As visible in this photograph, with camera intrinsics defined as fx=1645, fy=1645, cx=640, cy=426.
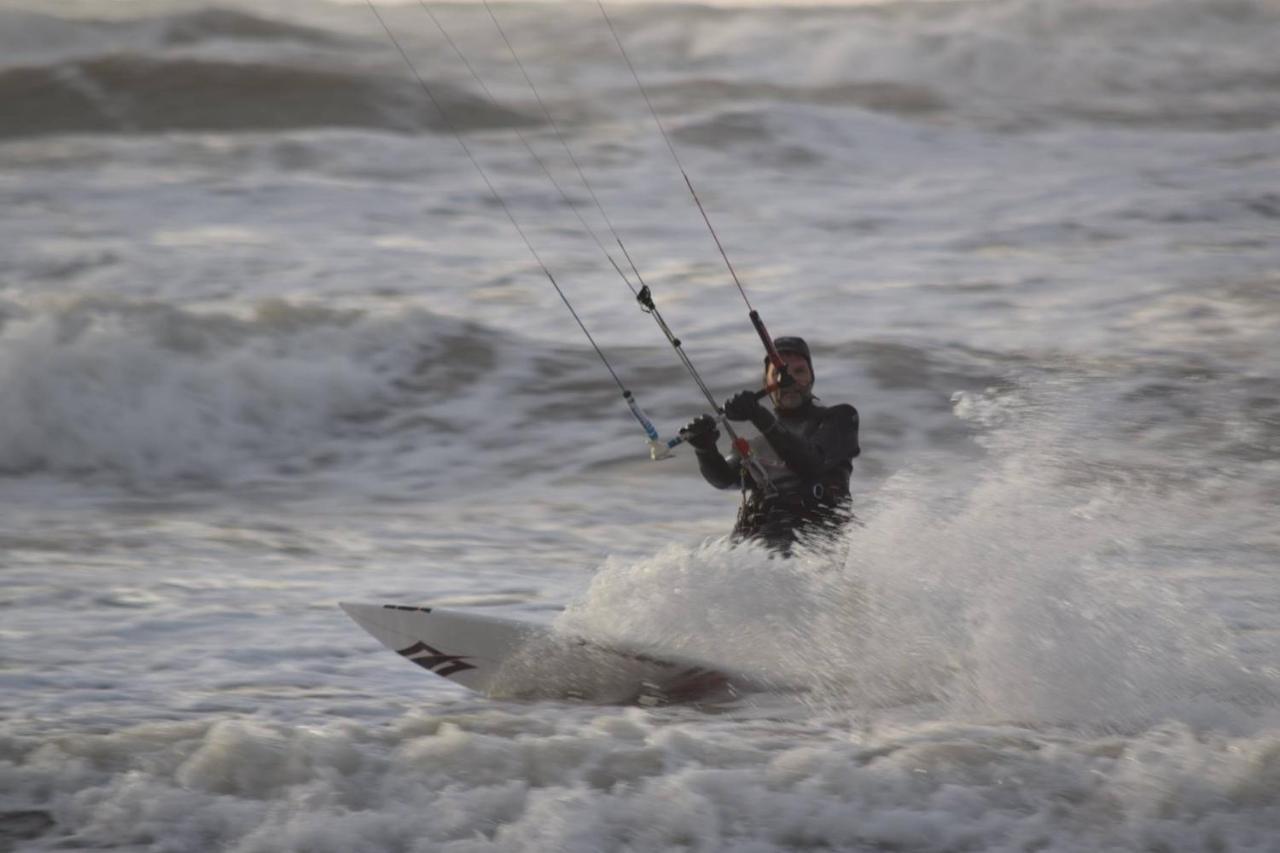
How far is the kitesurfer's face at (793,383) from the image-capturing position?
7285 mm

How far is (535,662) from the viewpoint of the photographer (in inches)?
274

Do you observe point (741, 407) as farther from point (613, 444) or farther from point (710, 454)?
point (613, 444)

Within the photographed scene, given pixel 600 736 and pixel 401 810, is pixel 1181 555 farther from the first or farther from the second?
pixel 401 810

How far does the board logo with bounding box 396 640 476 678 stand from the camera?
6965mm

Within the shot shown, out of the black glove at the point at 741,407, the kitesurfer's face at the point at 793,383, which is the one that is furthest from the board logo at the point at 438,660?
the kitesurfer's face at the point at 793,383

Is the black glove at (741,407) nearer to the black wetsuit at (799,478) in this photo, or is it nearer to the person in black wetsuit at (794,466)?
the person in black wetsuit at (794,466)

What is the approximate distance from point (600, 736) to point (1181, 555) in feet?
15.0

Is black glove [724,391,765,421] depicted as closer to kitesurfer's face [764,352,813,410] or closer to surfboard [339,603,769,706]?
kitesurfer's face [764,352,813,410]

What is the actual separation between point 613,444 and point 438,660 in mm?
5761

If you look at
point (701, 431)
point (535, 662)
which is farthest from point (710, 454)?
point (535, 662)

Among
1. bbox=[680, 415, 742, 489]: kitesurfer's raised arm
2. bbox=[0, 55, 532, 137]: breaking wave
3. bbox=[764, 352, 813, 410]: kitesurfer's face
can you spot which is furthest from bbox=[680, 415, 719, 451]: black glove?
bbox=[0, 55, 532, 137]: breaking wave

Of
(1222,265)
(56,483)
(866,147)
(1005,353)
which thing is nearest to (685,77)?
(866,147)

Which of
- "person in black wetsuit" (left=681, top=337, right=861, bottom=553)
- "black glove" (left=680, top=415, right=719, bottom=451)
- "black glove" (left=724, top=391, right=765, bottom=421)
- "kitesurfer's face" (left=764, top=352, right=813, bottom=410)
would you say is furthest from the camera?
"kitesurfer's face" (left=764, top=352, right=813, bottom=410)

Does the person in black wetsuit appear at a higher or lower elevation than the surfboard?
higher
